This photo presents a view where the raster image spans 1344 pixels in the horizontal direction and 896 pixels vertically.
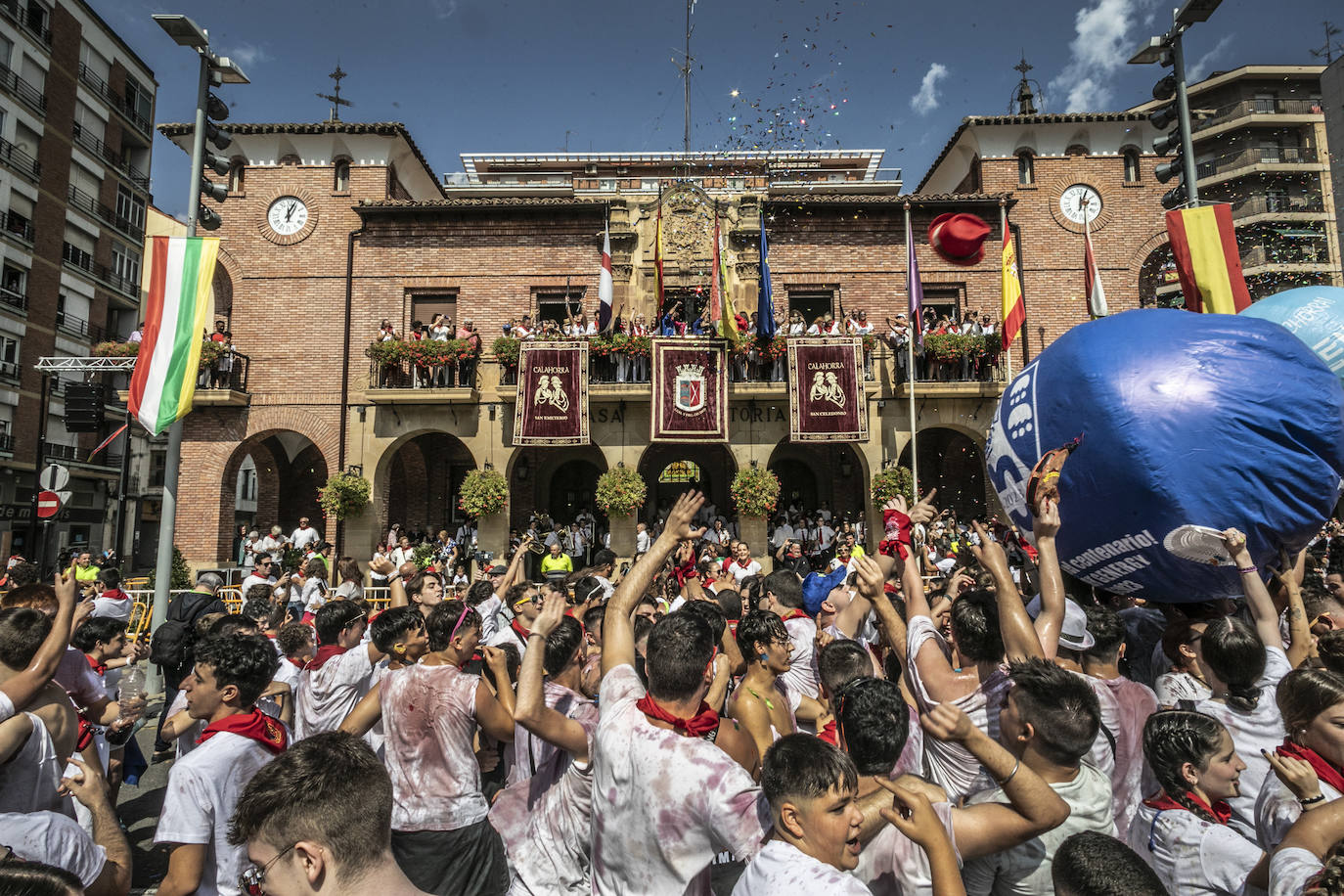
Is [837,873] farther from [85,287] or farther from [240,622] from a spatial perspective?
[85,287]

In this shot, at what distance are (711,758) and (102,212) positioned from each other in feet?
132

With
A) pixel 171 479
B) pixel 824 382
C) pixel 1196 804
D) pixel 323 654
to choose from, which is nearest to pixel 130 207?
pixel 171 479

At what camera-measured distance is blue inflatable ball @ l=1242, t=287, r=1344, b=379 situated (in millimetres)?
6375

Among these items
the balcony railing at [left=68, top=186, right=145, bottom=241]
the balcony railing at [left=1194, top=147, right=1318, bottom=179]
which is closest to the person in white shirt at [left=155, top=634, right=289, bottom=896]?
the balcony railing at [left=68, top=186, right=145, bottom=241]

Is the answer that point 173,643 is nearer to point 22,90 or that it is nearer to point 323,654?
point 323,654

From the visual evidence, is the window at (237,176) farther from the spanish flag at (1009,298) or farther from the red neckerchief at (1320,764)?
the red neckerchief at (1320,764)

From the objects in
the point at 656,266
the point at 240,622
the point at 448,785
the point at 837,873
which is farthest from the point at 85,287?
the point at 837,873

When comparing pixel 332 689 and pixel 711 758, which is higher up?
pixel 711 758

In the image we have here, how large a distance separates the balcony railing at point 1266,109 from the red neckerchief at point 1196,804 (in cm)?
4551

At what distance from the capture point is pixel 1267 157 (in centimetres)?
3709

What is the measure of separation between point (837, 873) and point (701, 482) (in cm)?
1857

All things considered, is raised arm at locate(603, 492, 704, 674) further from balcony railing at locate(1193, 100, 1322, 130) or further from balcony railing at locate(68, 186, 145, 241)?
balcony railing at locate(1193, 100, 1322, 130)

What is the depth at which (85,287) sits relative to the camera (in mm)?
31125

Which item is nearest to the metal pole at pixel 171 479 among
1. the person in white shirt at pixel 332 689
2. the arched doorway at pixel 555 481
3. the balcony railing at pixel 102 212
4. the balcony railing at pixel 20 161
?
the person in white shirt at pixel 332 689
